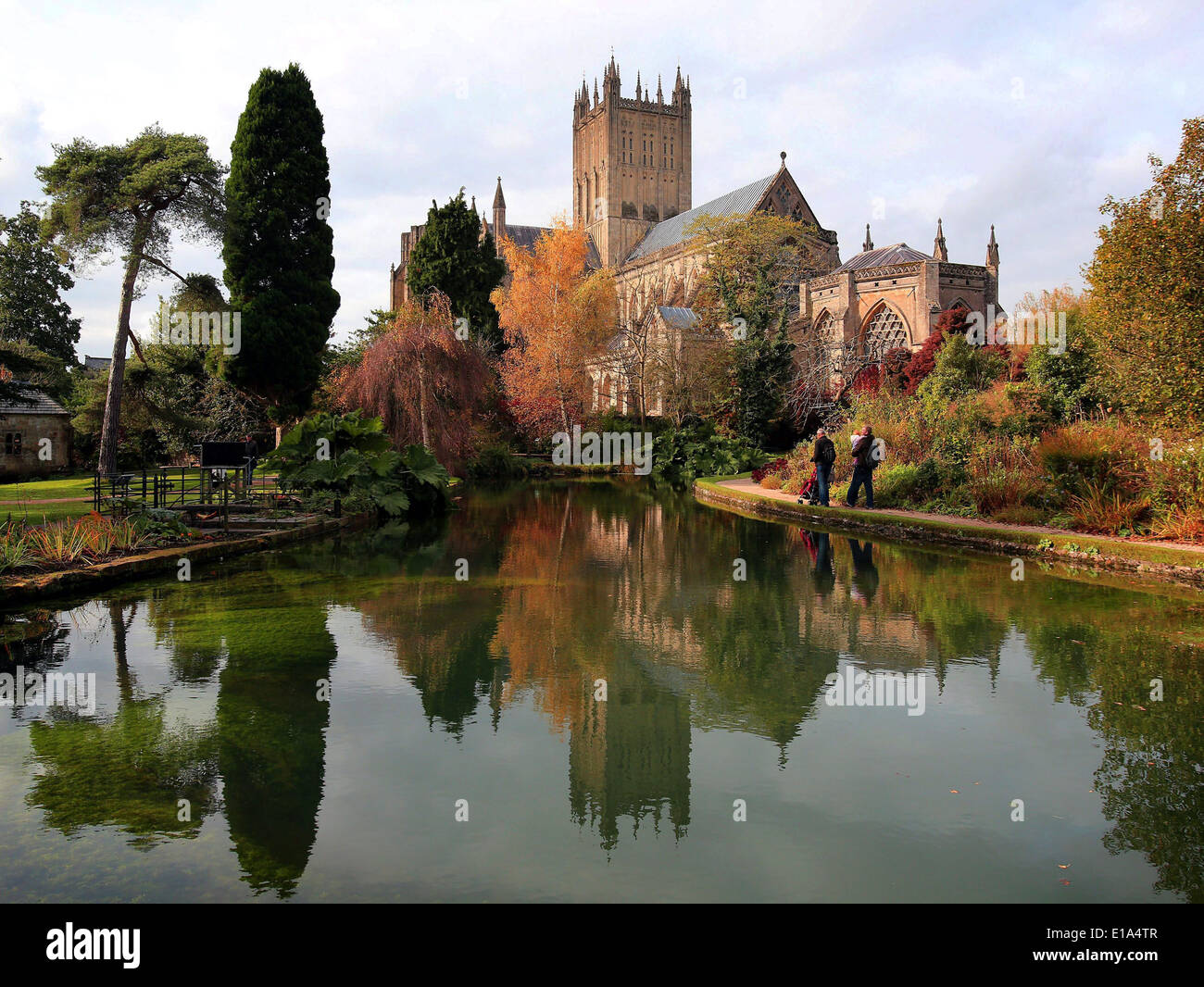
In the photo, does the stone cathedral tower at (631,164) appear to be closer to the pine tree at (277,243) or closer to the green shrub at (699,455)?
the green shrub at (699,455)

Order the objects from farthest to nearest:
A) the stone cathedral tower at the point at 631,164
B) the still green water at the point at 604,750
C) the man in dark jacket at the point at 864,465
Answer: the stone cathedral tower at the point at 631,164, the man in dark jacket at the point at 864,465, the still green water at the point at 604,750

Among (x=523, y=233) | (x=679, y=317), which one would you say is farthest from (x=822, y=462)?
(x=523, y=233)

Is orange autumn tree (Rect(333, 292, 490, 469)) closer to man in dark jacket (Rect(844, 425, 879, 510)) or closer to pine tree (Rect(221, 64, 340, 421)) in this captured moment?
pine tree (Rect(221, 64, 340, 421))

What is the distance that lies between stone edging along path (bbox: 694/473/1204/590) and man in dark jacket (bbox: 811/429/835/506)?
494 mm

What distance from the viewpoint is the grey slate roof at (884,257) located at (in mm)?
40625

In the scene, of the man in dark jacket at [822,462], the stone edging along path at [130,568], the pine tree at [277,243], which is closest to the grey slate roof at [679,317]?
the pine tree at [277,243]

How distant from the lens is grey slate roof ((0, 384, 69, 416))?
85.2ft

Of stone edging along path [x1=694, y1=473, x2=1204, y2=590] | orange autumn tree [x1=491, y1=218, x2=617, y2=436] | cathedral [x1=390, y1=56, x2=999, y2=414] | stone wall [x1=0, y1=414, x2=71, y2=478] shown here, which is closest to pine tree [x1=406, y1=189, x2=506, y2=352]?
orange autumn tree [x1=491, y1=218, x2=617, y2=436]

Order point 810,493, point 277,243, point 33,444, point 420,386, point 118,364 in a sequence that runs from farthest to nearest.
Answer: point 33,444 → point 277,243 → point 420,386 → point 118,364 → point 810,493

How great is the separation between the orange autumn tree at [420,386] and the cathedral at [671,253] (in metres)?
13.9

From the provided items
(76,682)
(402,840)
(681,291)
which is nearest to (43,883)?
(402,840)

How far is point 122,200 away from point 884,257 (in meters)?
33.5

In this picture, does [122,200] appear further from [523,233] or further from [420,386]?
[523,233]

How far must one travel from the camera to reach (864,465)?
15.7 metres
